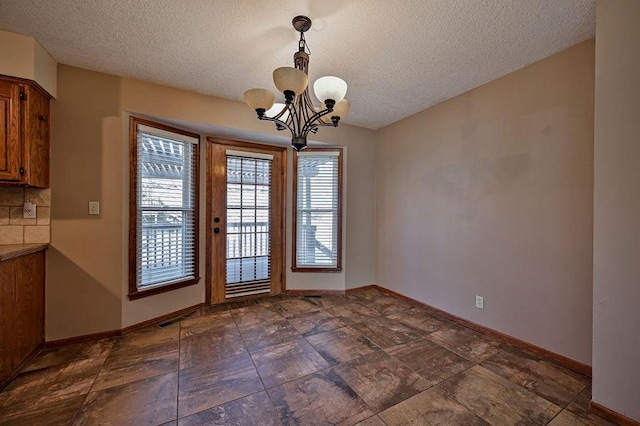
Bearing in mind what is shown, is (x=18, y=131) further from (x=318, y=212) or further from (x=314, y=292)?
(x=314, y=292)

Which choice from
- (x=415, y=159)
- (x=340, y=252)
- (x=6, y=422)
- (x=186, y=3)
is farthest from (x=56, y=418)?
(x=415, y=159)

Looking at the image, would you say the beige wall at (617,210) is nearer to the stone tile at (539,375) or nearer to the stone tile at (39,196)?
the stone tile at (539,375)

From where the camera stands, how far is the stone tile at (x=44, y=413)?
5.00ft

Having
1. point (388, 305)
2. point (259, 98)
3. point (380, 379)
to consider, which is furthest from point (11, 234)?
point (388, 305)

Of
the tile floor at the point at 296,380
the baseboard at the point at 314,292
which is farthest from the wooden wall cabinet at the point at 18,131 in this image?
the baseboard at the point at 314,292

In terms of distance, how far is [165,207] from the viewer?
293 centimetres

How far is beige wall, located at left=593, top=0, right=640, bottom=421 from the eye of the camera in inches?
57.5

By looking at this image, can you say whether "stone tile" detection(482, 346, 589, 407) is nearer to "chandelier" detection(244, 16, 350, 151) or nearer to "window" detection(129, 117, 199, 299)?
"chandelier" detection(244, 16, 350, 151)

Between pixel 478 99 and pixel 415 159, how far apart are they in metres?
0.96

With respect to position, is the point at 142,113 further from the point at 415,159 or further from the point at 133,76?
the point at 415,159

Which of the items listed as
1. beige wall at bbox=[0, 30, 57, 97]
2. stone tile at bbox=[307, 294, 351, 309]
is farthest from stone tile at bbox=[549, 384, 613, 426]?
beige wall at bbox=[0, 30, 57, 97]

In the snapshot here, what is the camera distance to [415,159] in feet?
11.3

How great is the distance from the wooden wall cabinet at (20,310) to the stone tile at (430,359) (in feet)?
9.36

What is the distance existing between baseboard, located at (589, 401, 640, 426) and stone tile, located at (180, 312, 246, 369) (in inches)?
95.2
